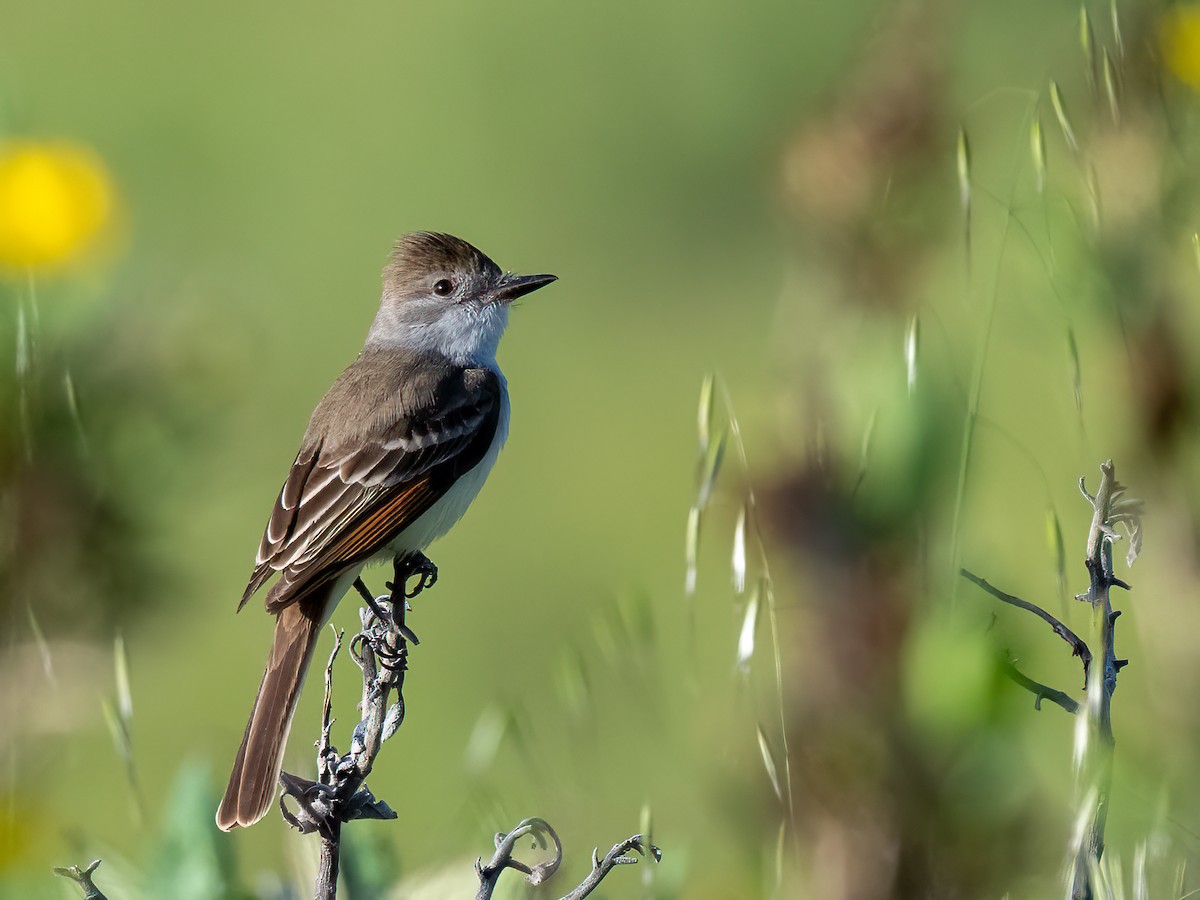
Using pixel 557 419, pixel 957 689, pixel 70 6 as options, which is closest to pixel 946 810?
pixel 957 689

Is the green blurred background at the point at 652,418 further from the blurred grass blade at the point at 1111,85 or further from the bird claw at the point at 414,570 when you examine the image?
the bird claw at the point at 414,570

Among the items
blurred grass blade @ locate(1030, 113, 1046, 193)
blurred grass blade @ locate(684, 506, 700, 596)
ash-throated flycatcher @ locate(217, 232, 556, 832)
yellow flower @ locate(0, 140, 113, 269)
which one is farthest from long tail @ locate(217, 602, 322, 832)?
yellow flower @ locate(0, 140, 113, 269)

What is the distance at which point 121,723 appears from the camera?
1.71 metres

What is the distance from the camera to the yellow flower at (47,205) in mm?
4977

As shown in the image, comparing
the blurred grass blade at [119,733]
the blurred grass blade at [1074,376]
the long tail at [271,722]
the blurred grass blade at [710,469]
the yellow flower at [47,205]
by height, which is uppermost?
the yellow flower at [47,205]

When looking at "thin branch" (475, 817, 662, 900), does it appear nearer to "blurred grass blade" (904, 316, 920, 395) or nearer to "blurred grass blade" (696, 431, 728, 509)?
"blurred grass blade" (696, 431, 728, 509)

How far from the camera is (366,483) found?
12.8ft

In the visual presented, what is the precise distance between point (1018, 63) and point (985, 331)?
24.7 ft

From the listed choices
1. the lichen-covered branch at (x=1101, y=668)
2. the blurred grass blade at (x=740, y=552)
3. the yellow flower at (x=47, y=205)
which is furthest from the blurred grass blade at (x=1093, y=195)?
the yellow flower at (x=47, y=205)

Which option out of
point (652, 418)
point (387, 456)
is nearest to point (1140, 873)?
point (387, 456)

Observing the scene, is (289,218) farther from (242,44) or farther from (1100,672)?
(1100,672)

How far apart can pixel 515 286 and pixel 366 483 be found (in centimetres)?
100

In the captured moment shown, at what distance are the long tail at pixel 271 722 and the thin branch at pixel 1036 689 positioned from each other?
4.59ft

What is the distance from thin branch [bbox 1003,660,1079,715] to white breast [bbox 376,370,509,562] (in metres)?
2.49
